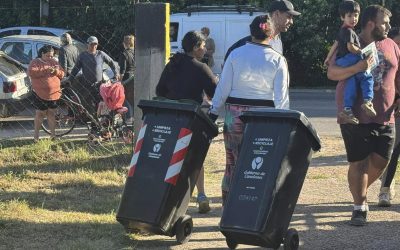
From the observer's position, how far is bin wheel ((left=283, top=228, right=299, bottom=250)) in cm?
568

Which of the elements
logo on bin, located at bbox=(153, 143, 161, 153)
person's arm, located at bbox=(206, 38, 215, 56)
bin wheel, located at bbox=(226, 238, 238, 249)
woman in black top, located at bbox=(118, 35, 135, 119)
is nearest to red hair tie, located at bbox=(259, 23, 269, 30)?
logo on bin, located at bbox=(153, 143, 161, 153)

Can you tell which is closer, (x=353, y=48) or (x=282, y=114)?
(x=282, y=114)

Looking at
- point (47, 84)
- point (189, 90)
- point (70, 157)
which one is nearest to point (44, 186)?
point (70, 157)

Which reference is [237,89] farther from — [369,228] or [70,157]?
[70,157]

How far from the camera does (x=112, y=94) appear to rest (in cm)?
1152

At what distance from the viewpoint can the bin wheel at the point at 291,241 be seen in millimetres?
5680

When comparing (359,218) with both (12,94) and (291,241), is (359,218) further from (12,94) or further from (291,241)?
(12,94)

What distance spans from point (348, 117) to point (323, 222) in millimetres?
1063

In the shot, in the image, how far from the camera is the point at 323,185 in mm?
8766

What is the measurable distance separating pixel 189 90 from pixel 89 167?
276 centimetres

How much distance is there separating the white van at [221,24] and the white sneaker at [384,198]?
38.9 ft

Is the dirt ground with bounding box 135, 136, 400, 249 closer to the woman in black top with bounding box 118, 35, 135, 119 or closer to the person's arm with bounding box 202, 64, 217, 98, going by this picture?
the person's arm with bounding box 202, 64, 217, 98

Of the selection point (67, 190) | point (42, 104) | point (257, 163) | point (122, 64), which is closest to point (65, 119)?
point (42, 104)

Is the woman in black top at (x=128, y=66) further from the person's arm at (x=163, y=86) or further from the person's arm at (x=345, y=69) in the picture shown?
the person's arm at (x=345, y=69)
